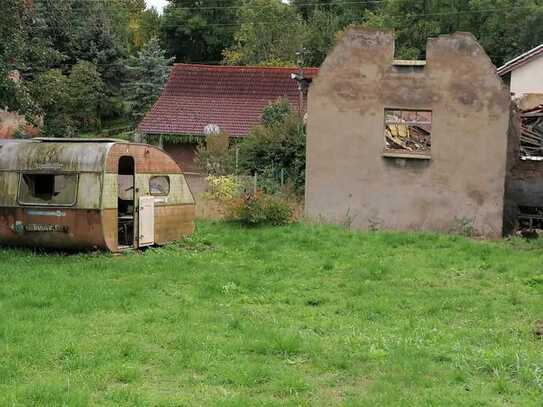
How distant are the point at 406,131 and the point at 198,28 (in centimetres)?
4558

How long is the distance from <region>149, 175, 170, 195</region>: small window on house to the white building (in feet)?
62.2

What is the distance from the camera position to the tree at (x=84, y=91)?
143 ft

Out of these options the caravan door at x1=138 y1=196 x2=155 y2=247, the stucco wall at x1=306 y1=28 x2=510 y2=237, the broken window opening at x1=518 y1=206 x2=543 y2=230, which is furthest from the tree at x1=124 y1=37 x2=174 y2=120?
the caravan door at x1=138 y1=196 x2=155 y2=247

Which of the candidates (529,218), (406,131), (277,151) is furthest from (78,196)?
(406,131)

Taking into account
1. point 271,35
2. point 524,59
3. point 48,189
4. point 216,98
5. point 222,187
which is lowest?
point 222,187

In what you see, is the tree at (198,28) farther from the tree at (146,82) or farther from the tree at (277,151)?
the tree at (277,151)

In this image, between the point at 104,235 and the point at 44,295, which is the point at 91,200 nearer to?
the point at 104,235

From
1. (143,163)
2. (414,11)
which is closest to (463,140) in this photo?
(143,163)

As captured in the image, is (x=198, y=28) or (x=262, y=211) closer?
(x=262, y=211)

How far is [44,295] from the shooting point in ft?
33.1

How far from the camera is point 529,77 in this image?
3006 centimetres

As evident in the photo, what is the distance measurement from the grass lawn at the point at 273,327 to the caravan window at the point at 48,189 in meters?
1.05

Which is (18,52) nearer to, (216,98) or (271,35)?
(216,98)

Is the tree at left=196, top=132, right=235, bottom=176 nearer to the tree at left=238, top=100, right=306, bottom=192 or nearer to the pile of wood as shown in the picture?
the tree at left=238, top=100, right=306, bottom=192
